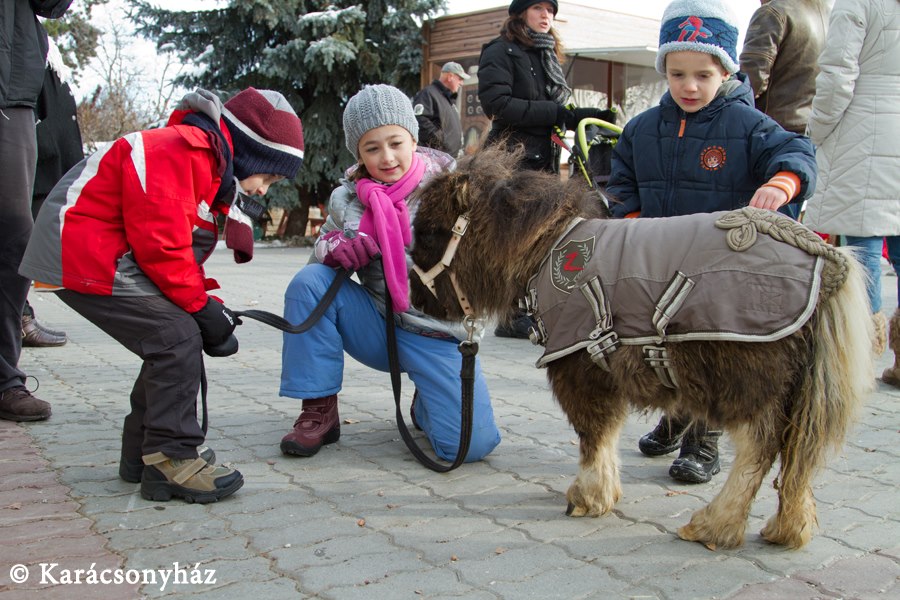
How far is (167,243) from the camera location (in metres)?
3.20

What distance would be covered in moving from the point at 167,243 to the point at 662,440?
2.52 m

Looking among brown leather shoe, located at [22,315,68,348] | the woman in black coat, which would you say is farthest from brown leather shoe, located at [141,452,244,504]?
the woman in black coat

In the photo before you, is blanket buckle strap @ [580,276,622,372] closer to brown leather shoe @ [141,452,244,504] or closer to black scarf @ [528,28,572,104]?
brown leather shoe @ [141,452,244,504]

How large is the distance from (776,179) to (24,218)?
3.96 m

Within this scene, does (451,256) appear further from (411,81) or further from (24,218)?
(411,81)

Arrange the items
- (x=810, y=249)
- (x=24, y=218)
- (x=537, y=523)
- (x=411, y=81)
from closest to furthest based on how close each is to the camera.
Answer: (x=810, y=249) < (x=537, y=523) < (x=24, y=218) < (x=411, y=81)

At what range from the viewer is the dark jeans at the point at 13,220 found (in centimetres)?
456

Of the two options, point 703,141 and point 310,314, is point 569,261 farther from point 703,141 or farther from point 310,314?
point 310,314

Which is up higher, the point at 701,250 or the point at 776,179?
the point at 776,179

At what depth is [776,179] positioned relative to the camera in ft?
10.9

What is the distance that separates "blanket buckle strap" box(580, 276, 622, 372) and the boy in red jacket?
4.77 ft

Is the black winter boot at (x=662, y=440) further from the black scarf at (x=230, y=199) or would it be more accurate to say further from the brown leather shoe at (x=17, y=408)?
the brown leather shoe at (x=17, y=408)

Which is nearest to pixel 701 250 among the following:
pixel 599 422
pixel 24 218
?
pixel 599 422

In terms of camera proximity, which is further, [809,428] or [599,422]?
[599,422]
